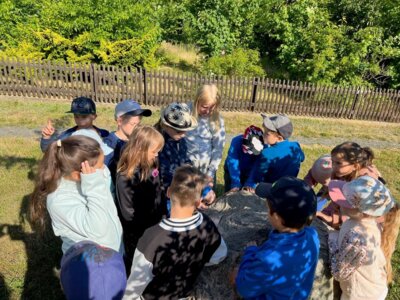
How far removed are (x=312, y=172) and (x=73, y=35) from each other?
12818mm

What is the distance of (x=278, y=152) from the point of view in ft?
12.2

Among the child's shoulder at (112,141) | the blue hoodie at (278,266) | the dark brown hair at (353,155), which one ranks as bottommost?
the blue hoodie at (278,266)

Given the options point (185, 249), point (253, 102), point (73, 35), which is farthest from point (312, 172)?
point (73, 35)

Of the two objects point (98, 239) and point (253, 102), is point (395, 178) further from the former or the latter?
point (98, 239)

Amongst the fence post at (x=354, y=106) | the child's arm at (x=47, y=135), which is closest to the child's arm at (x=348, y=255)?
the child's arm at (x=47, y=135)

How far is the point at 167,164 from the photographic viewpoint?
3885 millimetres

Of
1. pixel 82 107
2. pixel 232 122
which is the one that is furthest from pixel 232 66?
pixel 82 107

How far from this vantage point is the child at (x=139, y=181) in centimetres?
301

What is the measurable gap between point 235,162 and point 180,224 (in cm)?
197

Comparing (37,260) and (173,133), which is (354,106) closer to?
(173,133)

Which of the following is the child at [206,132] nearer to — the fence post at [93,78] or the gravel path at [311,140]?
the gravel path at [311,140]

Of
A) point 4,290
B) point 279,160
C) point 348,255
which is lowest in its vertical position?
point 4,290

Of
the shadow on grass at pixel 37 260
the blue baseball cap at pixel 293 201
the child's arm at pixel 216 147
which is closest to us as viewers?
the blue baseball cap at pixel 293 201

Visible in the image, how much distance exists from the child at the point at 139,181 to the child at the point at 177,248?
0.56 meters
